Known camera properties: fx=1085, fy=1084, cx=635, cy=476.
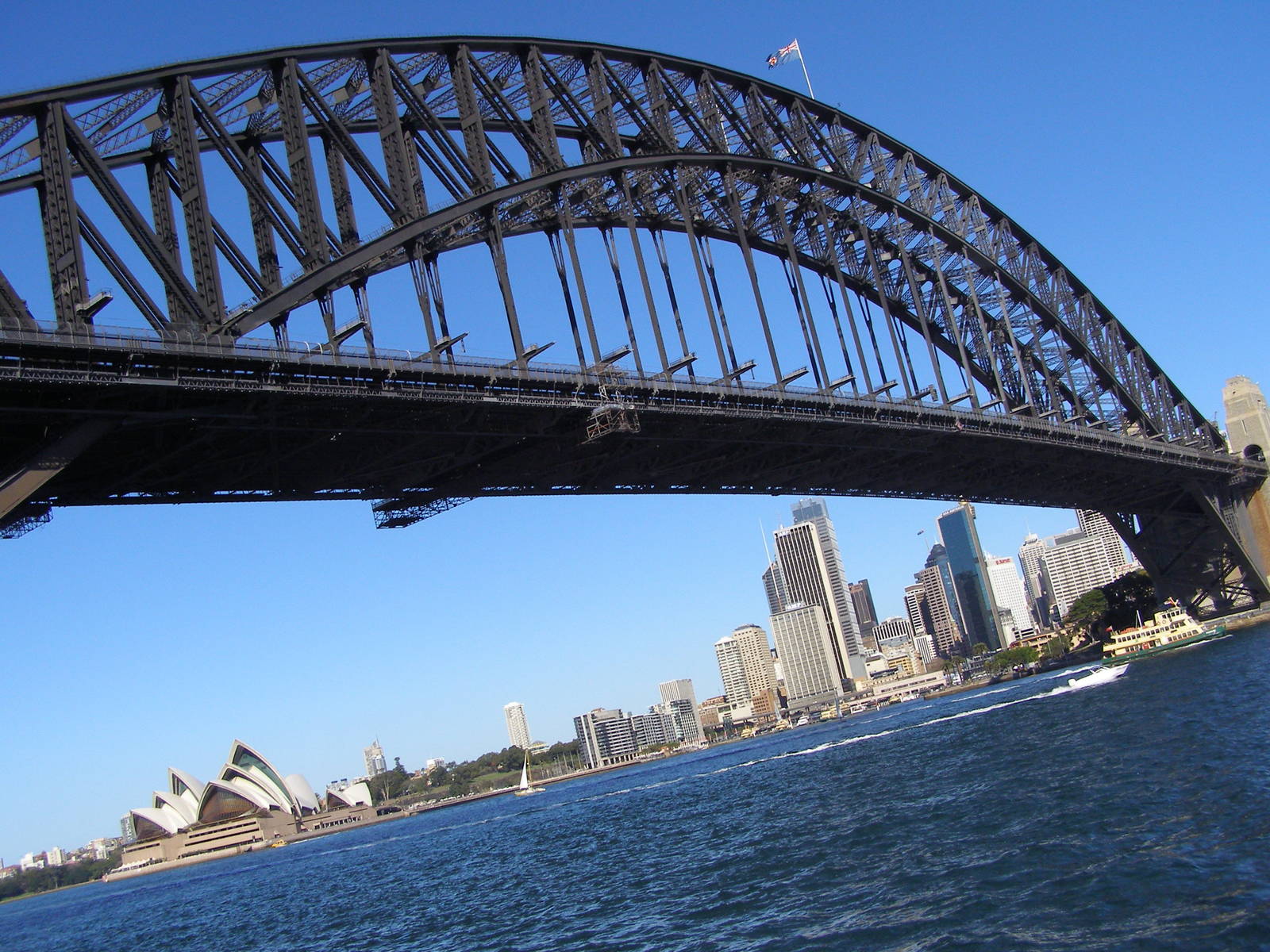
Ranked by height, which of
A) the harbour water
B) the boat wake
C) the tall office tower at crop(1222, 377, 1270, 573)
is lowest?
the boat wake

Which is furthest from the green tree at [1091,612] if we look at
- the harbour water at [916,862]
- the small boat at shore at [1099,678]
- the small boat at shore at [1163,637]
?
the harbour water at [916,862]

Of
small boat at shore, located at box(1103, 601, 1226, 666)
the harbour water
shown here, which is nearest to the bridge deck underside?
the harbour water

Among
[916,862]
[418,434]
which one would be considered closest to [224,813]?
[418,434]

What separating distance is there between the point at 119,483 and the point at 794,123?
4453 cm

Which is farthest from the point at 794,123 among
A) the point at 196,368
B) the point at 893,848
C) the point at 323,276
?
the point at 893,848

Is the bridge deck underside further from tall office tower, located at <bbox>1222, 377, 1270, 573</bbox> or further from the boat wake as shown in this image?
tall office tower, located at <bbox>1222, 377, 1270, 573</bbox>

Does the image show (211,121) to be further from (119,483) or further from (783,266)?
(783,266)

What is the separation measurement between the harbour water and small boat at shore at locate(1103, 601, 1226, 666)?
18749 mm

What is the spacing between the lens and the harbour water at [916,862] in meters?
17.3

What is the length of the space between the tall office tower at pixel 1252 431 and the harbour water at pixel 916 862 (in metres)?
29.9

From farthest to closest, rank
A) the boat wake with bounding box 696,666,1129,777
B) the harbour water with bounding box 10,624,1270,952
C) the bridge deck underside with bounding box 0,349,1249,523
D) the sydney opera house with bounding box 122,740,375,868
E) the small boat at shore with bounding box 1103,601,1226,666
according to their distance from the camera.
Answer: the sydney opera house with bounding box 122,740,375,868 < the small boat at shore with bounding box 1103,601,1226,666 < the boat wake with bounding box 696,666,1129,777 < the bridge deck underside with bounding box 0,349,1249,523 < the harbour water with bounding box 10,624,1270,952

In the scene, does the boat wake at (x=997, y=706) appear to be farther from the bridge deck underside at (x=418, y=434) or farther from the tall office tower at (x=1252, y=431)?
the tall office tower at (x=1252, y=431)

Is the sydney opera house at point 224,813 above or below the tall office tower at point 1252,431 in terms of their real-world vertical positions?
below

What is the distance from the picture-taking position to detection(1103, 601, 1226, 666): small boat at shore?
3209 inches
